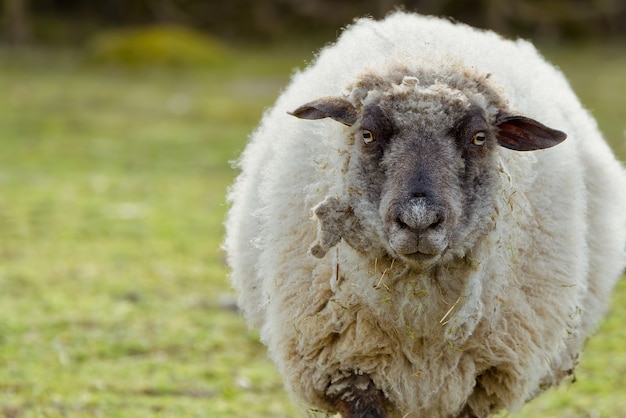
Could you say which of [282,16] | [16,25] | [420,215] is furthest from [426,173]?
[282,16]

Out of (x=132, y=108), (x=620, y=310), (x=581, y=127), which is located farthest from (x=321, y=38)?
(x=581, y=127)

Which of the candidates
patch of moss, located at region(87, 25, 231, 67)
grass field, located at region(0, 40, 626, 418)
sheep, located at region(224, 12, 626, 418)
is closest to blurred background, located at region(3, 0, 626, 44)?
patch of moss, located at region(87, 25, 231, 67)

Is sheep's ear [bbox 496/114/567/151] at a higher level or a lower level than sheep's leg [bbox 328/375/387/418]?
higher

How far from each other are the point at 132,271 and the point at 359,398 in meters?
5.16

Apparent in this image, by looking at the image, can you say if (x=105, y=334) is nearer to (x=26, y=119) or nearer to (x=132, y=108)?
(x=26, y=119)

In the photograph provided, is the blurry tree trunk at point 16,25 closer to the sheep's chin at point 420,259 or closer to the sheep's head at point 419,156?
the sheep's head at point 419,156

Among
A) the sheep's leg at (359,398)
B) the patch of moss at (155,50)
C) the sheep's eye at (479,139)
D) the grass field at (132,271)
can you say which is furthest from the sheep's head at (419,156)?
the patch of moss at (155,50)

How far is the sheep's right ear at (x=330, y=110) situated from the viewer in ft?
13.4

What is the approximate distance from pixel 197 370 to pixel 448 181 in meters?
3.34

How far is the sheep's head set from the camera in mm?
3826

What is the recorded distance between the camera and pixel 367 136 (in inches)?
A: 159

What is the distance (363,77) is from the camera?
164 inches

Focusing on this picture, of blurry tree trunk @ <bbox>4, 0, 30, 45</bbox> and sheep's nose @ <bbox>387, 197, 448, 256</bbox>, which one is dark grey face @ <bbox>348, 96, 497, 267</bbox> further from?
blurry tree trunk @ <bbox>4, 0, 30, 45</bbox>

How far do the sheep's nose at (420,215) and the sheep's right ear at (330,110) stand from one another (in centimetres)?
→ 51
